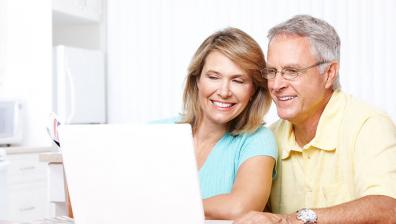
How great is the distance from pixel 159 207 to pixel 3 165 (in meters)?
0.69

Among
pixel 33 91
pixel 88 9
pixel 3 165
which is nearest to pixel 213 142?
pixel 3 165

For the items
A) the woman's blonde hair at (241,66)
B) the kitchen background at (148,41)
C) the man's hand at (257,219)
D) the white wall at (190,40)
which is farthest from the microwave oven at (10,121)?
the man's hand at (257,219)

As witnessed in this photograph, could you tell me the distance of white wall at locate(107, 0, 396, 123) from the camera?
4191 mm

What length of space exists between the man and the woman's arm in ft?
0.42

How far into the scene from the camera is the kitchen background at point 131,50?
4223 mm

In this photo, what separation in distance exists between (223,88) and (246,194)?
0.39 metres

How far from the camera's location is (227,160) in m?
2.14

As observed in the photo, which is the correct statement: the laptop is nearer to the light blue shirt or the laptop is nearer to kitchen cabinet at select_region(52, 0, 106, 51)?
the light blue shirt

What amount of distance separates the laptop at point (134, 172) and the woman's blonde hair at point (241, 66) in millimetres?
845

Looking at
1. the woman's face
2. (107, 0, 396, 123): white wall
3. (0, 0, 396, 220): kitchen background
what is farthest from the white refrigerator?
the woman's face

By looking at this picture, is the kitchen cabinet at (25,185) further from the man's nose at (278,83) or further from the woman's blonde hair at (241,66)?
the man's nose at (278,83)

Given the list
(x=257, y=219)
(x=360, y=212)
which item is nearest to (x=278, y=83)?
(x=360, y=212)

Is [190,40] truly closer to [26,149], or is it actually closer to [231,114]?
[26,149]

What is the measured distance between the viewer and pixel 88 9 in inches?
197
